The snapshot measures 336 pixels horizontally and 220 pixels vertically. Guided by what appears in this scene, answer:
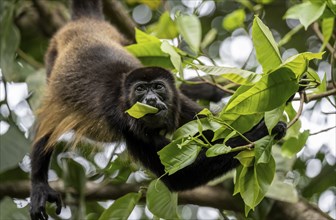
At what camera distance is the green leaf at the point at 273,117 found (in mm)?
2416

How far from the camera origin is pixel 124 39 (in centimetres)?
499

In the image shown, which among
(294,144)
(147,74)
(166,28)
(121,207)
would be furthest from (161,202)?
(166,28)

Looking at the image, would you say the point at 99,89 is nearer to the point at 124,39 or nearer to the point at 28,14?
the point at 124,39

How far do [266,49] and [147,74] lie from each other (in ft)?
4.85

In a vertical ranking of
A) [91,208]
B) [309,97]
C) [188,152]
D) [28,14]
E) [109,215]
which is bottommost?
[91,208]

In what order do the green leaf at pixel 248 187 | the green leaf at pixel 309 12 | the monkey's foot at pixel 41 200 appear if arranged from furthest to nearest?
the monkey's foot at pixel 41 200
the green leaf at pixel 309 12
the green leaf at pixel 248 187

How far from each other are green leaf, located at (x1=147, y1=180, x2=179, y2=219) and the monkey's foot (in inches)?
51.9

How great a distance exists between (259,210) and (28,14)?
2.95 m

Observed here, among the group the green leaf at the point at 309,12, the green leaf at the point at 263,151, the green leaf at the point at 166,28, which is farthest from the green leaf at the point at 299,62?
the green leaf at the point at 166,28

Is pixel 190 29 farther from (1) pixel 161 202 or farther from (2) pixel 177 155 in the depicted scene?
(2) pixel 177 155

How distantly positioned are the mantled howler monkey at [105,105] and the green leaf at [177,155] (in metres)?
1.01

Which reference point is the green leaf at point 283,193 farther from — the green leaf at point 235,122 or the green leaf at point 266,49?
the green leaf at point 266,49

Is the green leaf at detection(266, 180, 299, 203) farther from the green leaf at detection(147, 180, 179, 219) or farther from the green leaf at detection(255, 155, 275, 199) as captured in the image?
the green leaf at detection(255, 155, 275, 199)

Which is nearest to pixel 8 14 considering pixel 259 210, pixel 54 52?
pixel 54 52
